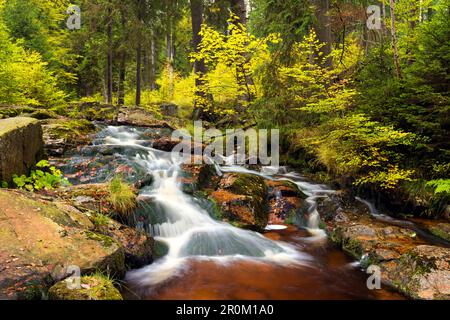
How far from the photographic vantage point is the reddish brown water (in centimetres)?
491

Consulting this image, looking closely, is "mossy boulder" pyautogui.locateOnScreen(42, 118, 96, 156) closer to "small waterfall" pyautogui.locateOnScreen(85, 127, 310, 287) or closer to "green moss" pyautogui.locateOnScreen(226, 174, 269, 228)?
"small waterfall" pyautogui.locateOnScreen(85, 127, 310, 287)

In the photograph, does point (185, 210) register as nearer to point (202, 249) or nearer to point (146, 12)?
point (202, 249)

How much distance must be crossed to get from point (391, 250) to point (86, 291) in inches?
192

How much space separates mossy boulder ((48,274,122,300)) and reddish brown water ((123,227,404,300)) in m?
0.92

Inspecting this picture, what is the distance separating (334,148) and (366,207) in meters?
1.69

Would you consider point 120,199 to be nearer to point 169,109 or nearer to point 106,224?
point 106,224

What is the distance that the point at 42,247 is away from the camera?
14.0 ft

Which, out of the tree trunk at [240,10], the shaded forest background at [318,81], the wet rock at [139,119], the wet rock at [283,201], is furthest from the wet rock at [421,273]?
the tree trunk at [240,10]

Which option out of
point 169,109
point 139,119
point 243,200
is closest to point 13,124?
point 243,200

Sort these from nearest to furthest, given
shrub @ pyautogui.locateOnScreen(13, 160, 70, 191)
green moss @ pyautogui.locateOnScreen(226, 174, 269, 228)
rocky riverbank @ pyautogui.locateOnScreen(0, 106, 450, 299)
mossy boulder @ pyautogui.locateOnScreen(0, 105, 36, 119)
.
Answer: rocky riverbank @ pyautogui.locateOnScreen(0, 106, 450, 299) < shrub @ pyautogui.locateOnScreen(13, 160, 70, 191) < green moss @ pyautogui.locateOnScreen(226, 174, 269, 228) < mossy boulder @ pyautogui.locateOnScreen(0, 105, 36, 119)

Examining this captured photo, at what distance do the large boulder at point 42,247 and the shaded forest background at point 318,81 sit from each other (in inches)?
226

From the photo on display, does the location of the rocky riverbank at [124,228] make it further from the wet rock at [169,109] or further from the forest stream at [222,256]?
the wet rock at [169,109]

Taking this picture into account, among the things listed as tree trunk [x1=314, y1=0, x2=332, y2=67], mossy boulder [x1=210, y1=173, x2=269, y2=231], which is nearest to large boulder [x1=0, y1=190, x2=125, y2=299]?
mossy boulder [x1=210, y1=173, x2=269, y2=231]

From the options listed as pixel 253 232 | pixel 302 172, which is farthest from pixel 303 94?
pixel 253 232
